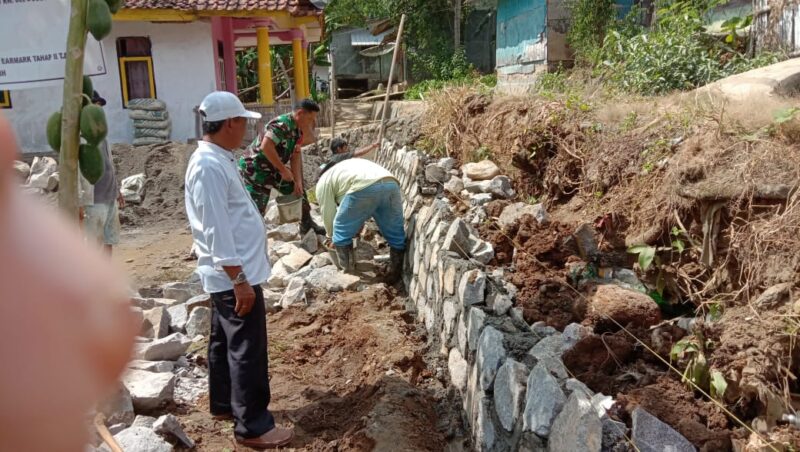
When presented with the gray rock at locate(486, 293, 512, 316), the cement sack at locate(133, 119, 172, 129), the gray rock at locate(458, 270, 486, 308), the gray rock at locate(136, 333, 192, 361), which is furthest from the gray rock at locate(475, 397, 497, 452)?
the cement sack at locate(133, 119, 172, 129)

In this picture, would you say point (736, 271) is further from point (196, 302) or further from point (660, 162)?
point (196, 302)

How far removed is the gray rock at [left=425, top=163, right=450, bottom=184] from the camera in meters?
6.88

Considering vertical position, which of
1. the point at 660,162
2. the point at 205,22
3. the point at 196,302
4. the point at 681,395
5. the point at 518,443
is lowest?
the point at 196,302

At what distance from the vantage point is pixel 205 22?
14508 millimetres

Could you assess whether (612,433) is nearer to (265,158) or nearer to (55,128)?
(55,128)

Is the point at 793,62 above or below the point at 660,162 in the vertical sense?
above

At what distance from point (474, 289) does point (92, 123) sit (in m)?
2.41

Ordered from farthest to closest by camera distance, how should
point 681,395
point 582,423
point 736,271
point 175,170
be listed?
point 175,170, point 736,271, point 681,395, point 582,423

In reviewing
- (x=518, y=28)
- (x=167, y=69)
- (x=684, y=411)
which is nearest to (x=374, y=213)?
(x=684, y=411)

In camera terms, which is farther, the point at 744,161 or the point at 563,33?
the point at 563,33

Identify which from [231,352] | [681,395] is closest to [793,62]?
[681,395]

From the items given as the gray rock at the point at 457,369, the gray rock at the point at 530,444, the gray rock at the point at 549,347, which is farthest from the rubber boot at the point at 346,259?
the gray rock at the point at 530,444

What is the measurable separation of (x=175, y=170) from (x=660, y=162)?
34.6ft

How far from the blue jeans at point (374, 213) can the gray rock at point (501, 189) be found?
0.89 m
